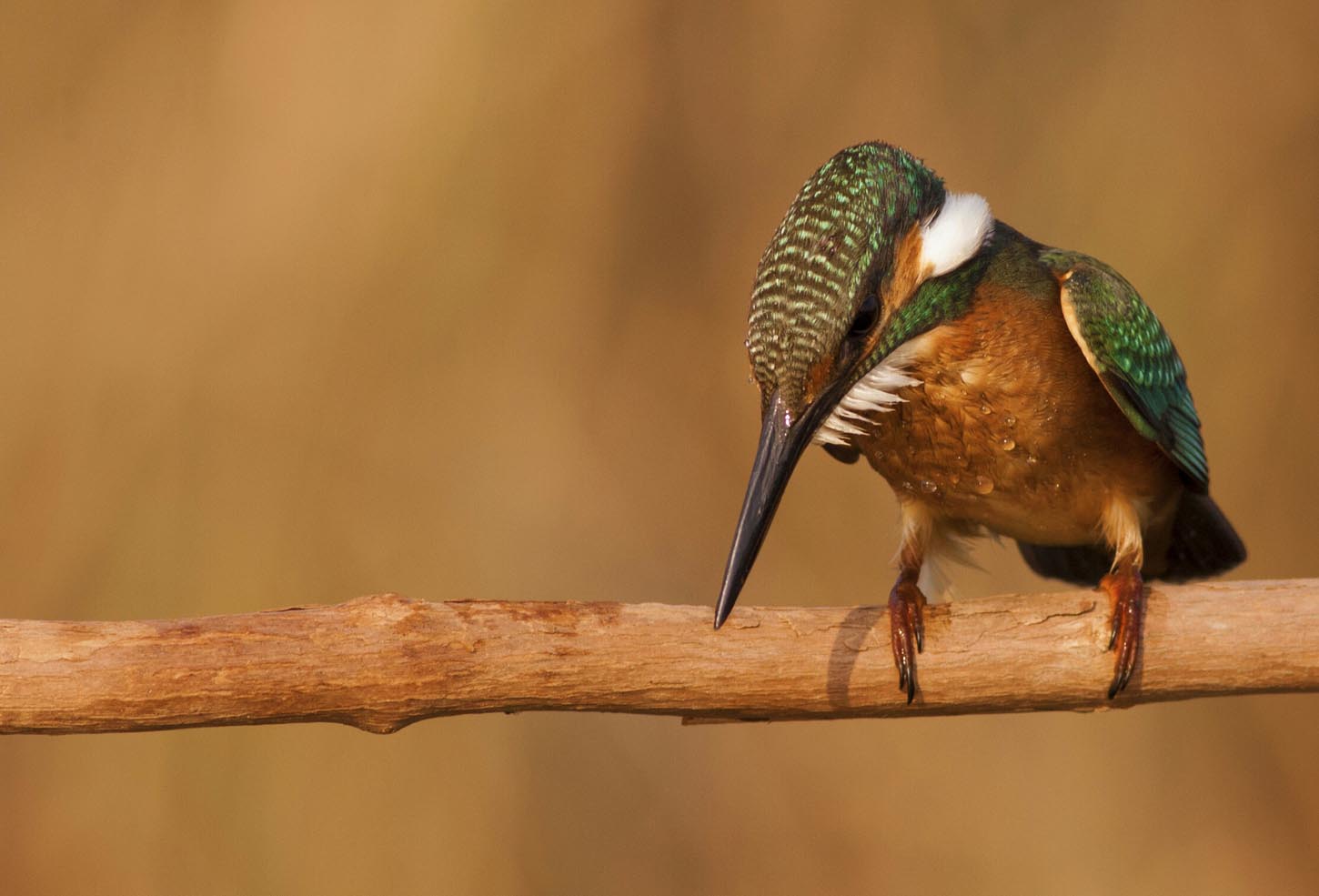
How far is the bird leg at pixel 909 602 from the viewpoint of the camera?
6.77ft

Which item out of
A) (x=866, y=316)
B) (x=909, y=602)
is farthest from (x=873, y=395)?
(x=909, y=602)

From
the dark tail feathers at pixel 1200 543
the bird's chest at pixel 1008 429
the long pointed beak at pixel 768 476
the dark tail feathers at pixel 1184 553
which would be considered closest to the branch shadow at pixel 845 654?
the long pointed beak at pixel 768 476

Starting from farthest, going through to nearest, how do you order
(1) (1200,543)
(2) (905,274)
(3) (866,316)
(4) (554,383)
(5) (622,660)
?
(4) (554,383) < (1) (1200,543) < (2) (905,274) < (3) (866,316) < (5) (622,660)

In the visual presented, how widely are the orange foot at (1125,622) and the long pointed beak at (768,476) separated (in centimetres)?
60

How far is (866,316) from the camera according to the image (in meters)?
1.98

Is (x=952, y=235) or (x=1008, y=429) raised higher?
(x=952, y=235)

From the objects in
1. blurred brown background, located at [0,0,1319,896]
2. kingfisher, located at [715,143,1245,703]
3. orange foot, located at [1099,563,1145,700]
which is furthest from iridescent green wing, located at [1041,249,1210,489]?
blurred brown background, located at [0,0,1319,896]

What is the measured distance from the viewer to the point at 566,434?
3.24 meters

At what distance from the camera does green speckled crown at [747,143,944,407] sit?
6.20ft

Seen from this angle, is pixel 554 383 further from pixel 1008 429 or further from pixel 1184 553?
pixel 1184 553

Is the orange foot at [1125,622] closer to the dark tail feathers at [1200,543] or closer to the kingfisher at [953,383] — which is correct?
the kingfisher at [953,383]

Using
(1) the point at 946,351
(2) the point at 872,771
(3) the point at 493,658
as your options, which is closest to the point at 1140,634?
(1) the point at 946,351

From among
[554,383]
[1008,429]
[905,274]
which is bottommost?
[1008,429]

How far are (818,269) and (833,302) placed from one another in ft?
0.17
